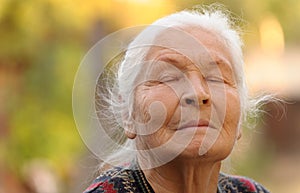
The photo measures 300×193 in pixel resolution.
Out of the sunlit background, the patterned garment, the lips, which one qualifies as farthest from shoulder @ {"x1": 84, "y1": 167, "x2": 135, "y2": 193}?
the sunlit background

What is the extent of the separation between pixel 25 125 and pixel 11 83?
614mm

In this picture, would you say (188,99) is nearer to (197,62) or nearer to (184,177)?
(197,62)

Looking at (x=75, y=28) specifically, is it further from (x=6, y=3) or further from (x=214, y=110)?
(x=214, y=110)

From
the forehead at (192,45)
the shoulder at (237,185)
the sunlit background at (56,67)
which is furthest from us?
the sunlit background at (56,67)

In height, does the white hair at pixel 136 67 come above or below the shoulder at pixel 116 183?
above

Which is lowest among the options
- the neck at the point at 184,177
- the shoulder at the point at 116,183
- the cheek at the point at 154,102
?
the shoulder at the point at 116,183

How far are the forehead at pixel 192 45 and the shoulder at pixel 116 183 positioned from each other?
0.45 meters

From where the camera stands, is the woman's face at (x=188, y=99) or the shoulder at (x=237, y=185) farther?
the shoulder at (x=237, y=185)

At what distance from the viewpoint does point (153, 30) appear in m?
3.22

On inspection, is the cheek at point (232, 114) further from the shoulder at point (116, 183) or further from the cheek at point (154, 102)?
the shoulder at point (116, 183)

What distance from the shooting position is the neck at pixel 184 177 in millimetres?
3124

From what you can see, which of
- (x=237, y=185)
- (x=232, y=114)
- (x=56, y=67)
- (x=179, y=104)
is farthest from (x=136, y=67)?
(x=56, y=67)

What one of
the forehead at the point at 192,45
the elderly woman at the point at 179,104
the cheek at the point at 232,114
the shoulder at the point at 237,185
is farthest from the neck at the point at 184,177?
the forehead at the point at 192,45

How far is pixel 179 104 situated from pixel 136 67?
9.8 inches
